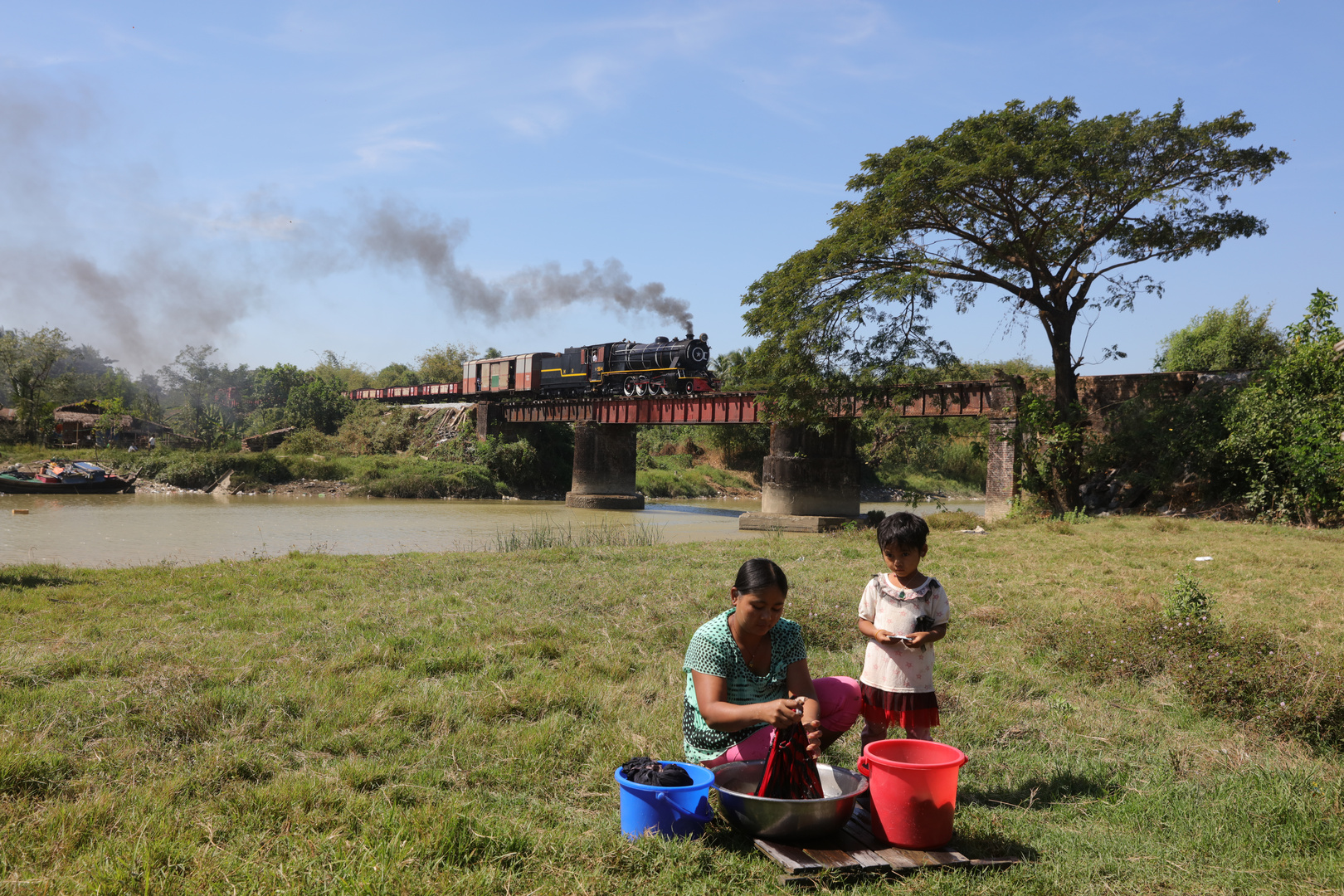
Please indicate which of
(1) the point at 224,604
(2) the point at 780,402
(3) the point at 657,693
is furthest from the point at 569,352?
(3) the point at 657,693

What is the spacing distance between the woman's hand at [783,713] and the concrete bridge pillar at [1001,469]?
24.1 metres

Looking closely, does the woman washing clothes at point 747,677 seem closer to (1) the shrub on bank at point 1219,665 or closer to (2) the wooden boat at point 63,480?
(1) the shrub on bank at point 1219,665

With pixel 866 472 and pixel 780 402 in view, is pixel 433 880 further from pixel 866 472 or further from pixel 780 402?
pixel 866 472

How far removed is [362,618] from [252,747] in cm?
369

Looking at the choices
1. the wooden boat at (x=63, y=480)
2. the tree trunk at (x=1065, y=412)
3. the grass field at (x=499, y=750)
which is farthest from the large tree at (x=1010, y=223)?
the wooden boat at (x=63, y=480)

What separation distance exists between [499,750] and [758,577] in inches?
78.4

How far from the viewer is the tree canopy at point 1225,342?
42.1 m

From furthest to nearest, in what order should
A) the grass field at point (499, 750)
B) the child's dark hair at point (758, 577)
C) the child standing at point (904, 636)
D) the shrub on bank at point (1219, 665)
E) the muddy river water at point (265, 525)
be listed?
the muddy river water at point (265, 525) → the shrub on bank at point (1219, 665) → the child standing at point (904, 636) → the child's dark hair at point (758, 577) → the grass field at point (499, 750)

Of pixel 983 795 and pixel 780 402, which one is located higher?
pixel 780 402

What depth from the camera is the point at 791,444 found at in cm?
3238

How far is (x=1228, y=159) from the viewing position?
21.8 metres

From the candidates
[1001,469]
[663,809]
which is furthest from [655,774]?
[1001,469]

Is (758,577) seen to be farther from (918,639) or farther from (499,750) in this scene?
(499,750)

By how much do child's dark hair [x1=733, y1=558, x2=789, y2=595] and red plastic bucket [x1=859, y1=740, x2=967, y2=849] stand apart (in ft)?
2.84
